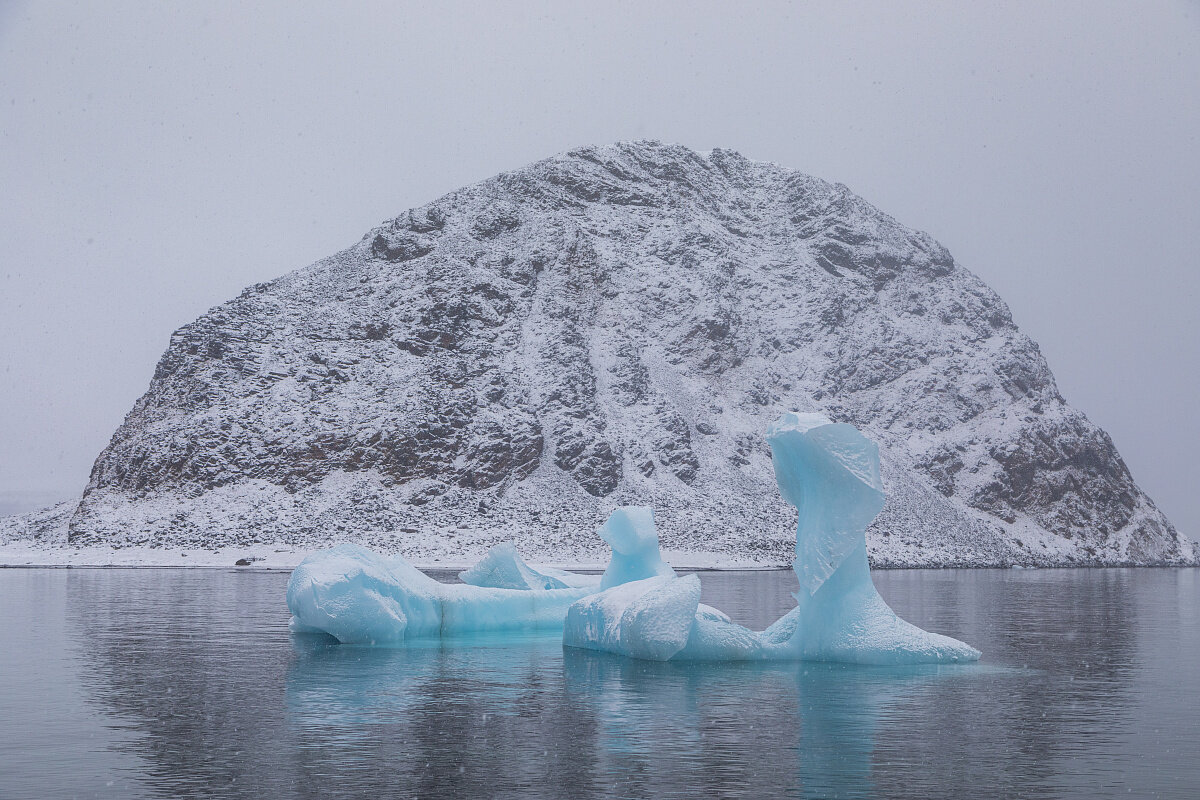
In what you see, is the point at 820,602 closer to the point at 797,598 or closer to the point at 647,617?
the point at 797,598

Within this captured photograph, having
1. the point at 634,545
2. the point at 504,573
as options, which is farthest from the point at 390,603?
the point at 634,545

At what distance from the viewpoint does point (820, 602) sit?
25172mm

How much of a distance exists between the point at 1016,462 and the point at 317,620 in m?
99.2

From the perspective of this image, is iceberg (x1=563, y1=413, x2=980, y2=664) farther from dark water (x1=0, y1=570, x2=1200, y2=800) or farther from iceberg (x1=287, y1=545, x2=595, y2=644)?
iceberg (x1=287, y1=545, x2=595, y2=644)

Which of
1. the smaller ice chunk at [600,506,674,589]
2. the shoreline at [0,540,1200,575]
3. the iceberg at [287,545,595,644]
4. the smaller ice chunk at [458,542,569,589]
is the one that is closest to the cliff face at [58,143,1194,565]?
the shoreline at [0,540,1200,575]

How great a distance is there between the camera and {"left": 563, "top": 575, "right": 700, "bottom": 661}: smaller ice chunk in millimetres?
24047

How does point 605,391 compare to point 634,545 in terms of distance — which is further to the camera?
point 605,391

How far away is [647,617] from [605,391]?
87020 millimetres

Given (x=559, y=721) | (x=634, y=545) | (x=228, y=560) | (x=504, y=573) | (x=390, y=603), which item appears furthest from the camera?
(x=228, y=560)

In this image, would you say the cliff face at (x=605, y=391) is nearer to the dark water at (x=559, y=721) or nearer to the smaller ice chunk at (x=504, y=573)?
the smaller ice chunk at (x=504, y=573)

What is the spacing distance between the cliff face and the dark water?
59736 mm

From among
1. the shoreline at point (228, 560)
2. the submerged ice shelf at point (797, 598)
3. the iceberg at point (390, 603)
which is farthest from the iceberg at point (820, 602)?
the shoreline at point (228, 560)

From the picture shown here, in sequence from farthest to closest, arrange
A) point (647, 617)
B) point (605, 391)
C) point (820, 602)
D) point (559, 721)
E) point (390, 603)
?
1. point (605, 391)
2. point (390, 603)
3. point (820, 602)
4. point (647, 617)
5. point (559, 721)

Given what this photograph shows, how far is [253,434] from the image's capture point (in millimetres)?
97312
